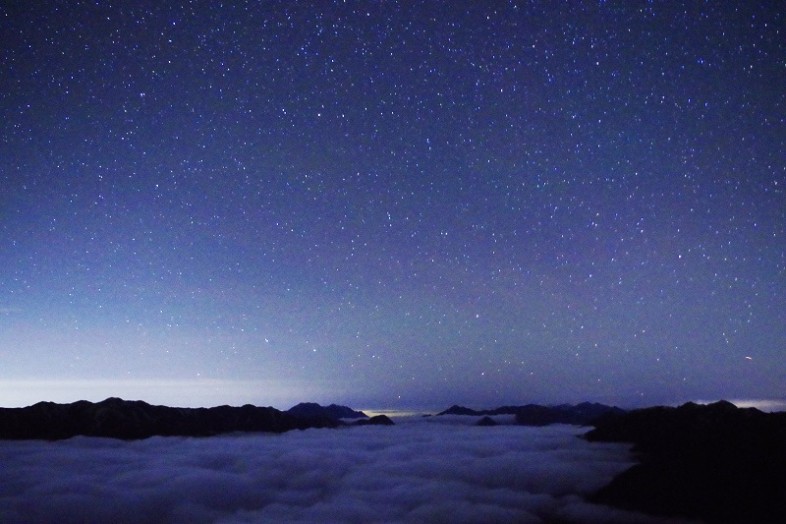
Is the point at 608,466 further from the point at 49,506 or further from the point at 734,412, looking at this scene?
the point at 49,506

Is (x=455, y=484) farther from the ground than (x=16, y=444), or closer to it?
closer to it

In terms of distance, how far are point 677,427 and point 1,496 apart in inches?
7392

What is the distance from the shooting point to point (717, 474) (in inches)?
4306

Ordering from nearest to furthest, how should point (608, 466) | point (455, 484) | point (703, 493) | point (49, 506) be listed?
point (703, 493) → point (49, 506) → point (608, 466) → point (455, 484)

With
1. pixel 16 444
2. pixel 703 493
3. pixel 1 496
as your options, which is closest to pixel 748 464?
pixel 703 493

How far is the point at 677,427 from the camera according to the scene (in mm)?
152125

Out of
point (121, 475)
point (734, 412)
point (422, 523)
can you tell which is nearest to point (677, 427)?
point (734, 412)

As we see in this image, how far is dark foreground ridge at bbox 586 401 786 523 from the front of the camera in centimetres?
9944

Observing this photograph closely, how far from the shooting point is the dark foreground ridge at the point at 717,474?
99.4m

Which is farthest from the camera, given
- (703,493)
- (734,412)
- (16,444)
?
(16,444)

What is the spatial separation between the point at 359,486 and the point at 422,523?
5467 cm

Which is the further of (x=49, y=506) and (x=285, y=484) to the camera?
(x=285, y=484)

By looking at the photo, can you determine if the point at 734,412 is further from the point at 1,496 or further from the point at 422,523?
the point at 1,496

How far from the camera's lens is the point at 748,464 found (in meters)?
108
